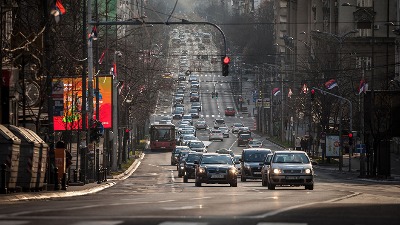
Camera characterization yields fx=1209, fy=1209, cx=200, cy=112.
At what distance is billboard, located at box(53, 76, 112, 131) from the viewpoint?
174 ft

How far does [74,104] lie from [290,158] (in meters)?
17.5

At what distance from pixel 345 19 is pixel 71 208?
10917cm

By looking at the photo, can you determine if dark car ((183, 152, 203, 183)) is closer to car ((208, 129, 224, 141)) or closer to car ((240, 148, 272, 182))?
car ((240, 148, 272, 182))

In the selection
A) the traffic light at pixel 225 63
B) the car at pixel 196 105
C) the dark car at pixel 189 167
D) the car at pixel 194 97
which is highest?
the car at pixel 194 97

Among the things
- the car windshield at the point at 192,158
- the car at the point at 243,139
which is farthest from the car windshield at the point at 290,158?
the car at the point at 243,139

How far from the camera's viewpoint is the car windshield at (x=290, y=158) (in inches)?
1715

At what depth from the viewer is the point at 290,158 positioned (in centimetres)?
4366

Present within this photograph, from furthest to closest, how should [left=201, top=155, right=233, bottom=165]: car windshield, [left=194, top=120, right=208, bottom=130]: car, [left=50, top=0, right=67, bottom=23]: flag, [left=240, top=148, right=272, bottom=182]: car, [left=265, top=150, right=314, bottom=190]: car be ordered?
[left=194, top=120, right=208, bottom=130]: car → [left=240, top=148, right=272, bottom=182]: car → [left=201, top=155, right=233, bottom=165]: car windshield → [left=265, top=150, right=314, bottom=190]: car → [left=50, top=0, right=67, bottom=23]: flag

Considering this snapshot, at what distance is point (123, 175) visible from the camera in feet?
239

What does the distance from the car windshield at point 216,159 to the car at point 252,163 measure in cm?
807

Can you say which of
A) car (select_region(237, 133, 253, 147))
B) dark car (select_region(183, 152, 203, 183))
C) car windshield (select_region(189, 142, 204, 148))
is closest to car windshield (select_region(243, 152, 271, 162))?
dark car (select_region(183, 152, 203, 183))

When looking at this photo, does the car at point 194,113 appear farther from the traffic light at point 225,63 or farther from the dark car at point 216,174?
the traffic light at point 225,63

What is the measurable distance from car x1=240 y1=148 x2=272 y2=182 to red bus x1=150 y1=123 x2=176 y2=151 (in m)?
57.3

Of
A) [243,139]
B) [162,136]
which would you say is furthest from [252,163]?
[243,139]
